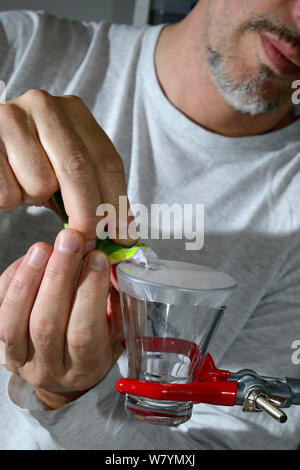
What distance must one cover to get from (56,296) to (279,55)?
19.3 inches

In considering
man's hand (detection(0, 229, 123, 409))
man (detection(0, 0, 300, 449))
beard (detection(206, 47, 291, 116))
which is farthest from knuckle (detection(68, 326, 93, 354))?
beard (detection(206, 47, 291, 116))

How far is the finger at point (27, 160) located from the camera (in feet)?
1.67

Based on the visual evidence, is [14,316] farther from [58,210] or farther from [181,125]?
[181,125]

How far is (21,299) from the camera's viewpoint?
517 mm

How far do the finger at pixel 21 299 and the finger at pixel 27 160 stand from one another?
0.05 metres

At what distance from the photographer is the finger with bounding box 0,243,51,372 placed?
0.51 m

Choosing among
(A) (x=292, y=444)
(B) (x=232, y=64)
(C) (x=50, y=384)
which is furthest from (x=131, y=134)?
(A) (x=292, y=444)

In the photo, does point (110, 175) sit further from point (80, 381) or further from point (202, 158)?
point (202, 158)

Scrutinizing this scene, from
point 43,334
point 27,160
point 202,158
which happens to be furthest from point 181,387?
point 202,158

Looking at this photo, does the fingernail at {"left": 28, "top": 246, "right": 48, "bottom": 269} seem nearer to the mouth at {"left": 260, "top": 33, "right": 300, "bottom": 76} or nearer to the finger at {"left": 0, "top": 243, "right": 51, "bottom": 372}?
the finger at {"left": 0, "top": 243, "right": 51, "bottom": 372}

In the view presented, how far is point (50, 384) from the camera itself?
0.58 metres

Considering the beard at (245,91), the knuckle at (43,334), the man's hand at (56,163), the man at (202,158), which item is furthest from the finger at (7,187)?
the beard at (245,91)

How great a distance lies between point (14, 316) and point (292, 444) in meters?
0.53

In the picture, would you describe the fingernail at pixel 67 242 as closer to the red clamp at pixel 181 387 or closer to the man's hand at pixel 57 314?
the man's hand at pixel 57 314
